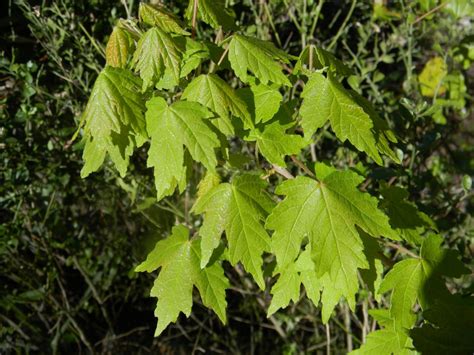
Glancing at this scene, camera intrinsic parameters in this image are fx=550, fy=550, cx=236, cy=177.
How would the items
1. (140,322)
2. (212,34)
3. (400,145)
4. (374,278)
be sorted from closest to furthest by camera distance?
1. (374,278)
2. (400,145)
3. (212,34)
4. (140,322)

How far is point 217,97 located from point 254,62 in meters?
0.15

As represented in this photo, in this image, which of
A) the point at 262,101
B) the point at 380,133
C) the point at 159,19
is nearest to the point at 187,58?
the point at 159,19

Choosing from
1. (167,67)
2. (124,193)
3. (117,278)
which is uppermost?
(167,67)

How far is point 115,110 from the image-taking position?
137 centimetres

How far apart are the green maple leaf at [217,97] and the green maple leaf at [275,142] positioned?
0.08m

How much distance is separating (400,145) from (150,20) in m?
1.20

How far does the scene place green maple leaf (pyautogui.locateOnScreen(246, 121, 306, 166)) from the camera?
150 centimetres

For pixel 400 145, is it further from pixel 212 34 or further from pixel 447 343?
pixel 212 34

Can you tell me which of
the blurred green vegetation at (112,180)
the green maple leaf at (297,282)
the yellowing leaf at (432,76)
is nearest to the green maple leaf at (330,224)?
the green maple leaf at (297,282)

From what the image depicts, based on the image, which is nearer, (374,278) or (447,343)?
(447,343)

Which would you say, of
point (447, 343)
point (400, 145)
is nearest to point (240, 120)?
point (447, 343)

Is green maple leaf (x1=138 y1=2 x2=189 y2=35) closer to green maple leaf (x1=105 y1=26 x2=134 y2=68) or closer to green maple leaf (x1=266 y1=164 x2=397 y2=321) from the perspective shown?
green maple leaf (x1=105 y1=26 x2=134 y2=68)

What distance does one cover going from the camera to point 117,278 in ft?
11.4

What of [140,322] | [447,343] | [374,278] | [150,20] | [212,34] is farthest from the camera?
[140,322]
